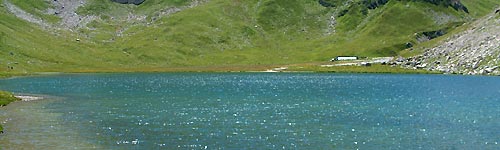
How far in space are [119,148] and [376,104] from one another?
51.1m

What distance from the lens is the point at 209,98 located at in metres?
102

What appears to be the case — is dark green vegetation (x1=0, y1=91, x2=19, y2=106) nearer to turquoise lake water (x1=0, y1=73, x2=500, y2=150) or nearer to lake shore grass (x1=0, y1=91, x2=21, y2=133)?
lake shore grass (x1=0, y1=91, x2=21, y2=133)

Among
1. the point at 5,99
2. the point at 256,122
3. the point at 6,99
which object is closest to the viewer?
the point at 256,122

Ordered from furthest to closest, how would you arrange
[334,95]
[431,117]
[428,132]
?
[334,95], [431,117], [428,132]

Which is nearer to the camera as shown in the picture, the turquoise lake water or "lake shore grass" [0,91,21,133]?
the turquoise lake water

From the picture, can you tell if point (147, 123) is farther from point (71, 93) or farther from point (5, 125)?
point (71, 93)

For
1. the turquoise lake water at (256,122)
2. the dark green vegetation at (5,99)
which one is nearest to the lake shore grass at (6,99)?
the dark green vegetation at (5,99)

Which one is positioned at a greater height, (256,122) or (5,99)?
(5,99)

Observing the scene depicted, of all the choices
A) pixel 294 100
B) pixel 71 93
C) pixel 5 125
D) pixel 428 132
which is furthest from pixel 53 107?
pixel 428 132

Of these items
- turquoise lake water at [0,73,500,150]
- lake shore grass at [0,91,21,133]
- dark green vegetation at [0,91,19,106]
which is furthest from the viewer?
dark green vegetation at [0,91,19,106]

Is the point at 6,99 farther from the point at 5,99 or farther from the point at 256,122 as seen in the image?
the point at 256,122

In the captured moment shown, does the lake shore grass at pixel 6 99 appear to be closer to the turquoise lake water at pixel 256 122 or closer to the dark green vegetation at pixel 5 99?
the dark green vegetation at pixel 5 99

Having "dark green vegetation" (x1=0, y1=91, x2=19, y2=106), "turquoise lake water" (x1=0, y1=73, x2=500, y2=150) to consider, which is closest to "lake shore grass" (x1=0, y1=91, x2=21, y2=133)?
"dark green vegetation" (x1=0, y1=91, x2=19, y2=106)

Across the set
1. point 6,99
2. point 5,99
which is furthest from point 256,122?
point 6,99
